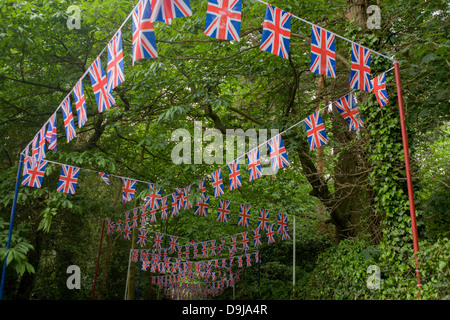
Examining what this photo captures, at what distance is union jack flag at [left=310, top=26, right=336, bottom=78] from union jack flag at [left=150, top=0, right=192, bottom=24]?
1622 millimetres

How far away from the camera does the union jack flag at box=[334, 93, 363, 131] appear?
6438mm

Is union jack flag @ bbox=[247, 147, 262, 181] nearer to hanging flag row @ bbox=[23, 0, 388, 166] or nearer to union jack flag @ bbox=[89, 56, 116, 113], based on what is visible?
hanging flag row @ bbox=[23, 0, 388, 166]

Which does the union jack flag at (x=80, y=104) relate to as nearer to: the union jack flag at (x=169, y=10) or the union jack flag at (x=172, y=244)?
the union jack flag at (x=169, y=10)

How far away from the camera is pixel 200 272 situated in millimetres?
15000

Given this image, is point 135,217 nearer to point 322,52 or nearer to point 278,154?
point 278,154

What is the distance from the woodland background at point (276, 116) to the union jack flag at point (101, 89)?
1.67 metres

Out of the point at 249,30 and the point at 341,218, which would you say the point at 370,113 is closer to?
the point at 249,30

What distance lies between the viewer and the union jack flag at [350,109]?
6.44m

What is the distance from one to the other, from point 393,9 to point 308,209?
8.15 metres

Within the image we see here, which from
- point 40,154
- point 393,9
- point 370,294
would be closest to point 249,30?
point 393,9

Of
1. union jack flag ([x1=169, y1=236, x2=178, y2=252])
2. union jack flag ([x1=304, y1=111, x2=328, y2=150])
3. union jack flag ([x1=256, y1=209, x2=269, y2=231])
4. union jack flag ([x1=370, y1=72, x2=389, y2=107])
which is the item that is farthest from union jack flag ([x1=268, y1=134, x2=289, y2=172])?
union jack flag ([x1=169, y1=236, x2=178, y2=252])

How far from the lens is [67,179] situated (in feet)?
25.0

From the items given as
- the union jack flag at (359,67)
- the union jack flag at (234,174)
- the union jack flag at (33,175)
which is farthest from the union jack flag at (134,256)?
the union jack flag at (359,67)

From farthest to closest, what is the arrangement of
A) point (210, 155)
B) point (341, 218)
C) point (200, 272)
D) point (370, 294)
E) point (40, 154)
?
point (200, 272) → point (210, 155) → point (341, 218) → point (40, 154) → point (370, 294)
